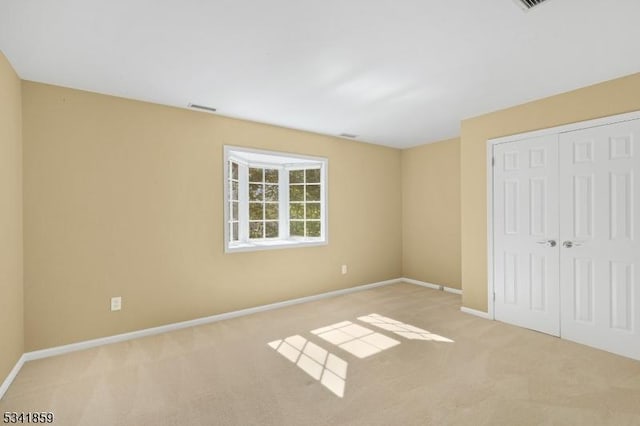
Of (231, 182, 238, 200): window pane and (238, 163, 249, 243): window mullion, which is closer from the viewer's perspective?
(231, 182, 238, 200): window pane

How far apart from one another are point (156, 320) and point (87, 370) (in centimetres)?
82

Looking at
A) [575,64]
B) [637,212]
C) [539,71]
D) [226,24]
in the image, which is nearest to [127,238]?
[226,24]

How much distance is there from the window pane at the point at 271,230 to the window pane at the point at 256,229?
89 mm

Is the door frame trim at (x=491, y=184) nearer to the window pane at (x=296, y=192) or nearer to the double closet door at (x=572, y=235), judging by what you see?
the double closet door at (x=572, y=235)

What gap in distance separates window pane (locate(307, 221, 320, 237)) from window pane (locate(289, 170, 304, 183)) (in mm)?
682

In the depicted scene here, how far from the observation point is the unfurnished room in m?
2.03

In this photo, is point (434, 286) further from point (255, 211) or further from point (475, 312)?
point (255, 211)

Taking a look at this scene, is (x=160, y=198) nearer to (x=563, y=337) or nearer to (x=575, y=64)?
(x=575, y=64)

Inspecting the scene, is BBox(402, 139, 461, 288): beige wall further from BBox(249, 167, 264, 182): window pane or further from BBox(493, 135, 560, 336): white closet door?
BBox(249, 167, 264, 182): window pane

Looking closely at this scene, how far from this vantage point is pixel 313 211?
493 cm

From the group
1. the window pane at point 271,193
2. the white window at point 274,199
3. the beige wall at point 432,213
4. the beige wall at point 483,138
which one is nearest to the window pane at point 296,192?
the white window at point 274,199

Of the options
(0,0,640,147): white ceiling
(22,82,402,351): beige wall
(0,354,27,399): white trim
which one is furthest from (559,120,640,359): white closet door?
(0,354,27,399): white trim

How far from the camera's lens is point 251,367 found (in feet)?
8.57

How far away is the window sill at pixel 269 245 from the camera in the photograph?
13.1 ft
